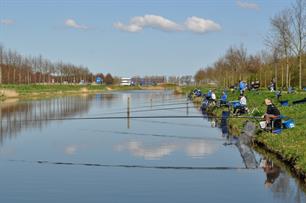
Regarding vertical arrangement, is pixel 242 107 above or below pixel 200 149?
above

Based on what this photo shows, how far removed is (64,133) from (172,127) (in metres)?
6.94

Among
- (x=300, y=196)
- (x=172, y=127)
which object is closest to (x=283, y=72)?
(x=172, y=127)

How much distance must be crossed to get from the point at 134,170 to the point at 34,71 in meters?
108

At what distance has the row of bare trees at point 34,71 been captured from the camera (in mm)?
101812

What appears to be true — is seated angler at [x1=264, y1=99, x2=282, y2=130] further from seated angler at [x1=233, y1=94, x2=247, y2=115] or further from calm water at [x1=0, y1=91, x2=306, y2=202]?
seated angler at [x1=233, y1=94, x2=247, y2=115]

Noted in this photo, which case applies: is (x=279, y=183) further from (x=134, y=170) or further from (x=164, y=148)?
(x=164, y=148)

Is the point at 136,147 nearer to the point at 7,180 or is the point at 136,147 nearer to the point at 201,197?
the point at 7,180

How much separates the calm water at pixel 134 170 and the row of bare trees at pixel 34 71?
74074mm

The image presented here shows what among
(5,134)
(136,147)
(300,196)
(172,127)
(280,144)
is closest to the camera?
(300,196)

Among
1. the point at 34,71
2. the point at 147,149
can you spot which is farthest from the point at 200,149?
the point at 34,71

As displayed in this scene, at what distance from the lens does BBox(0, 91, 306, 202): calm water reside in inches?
533

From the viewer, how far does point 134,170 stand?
1708cm

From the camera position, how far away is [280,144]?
18.8m

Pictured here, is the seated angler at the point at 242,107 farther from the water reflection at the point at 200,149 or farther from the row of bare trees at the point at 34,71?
the row of bare trees at the point at 34,71
